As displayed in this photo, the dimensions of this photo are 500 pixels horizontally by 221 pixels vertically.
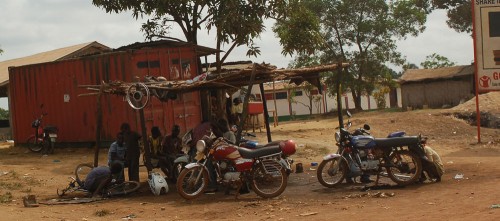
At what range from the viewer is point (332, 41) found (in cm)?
4106

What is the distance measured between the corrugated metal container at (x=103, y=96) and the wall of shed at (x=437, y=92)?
22.9 m

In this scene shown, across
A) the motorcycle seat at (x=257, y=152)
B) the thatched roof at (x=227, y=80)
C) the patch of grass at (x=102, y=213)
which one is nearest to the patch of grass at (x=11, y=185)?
the thatched roof at (x=227, y=80)

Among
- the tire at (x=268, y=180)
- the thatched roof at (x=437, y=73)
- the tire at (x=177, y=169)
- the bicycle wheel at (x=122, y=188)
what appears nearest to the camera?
the tire at (x=268, y=180)

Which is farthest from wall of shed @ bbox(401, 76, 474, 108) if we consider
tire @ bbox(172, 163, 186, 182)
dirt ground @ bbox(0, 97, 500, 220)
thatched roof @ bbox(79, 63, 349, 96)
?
tire @ bbox(172, 163, 186, 182)

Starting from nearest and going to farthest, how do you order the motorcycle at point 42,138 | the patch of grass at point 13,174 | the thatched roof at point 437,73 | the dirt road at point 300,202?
the dirt road at point 300,202 < the patch of grass at point 13,174 < the motorcycle at point 42,138 < the thatched roof at point 437,73

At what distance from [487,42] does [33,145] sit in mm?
13524

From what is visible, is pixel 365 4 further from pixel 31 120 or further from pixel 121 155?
pixel 121 155

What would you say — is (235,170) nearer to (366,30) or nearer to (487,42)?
(487,42)

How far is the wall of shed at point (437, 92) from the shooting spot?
3612 centimetres

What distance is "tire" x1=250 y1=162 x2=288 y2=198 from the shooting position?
9328 mm

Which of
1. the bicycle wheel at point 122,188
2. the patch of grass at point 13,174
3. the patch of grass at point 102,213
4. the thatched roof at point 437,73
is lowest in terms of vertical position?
the patch of grass at point 102,213

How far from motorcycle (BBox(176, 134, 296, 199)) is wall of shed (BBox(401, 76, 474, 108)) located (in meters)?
28.2

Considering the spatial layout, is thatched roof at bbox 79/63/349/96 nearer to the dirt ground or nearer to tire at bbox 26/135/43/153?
the dirt ground

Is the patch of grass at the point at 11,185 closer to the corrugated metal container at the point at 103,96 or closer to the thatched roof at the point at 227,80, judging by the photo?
the thatched roof at the point at 227,80
